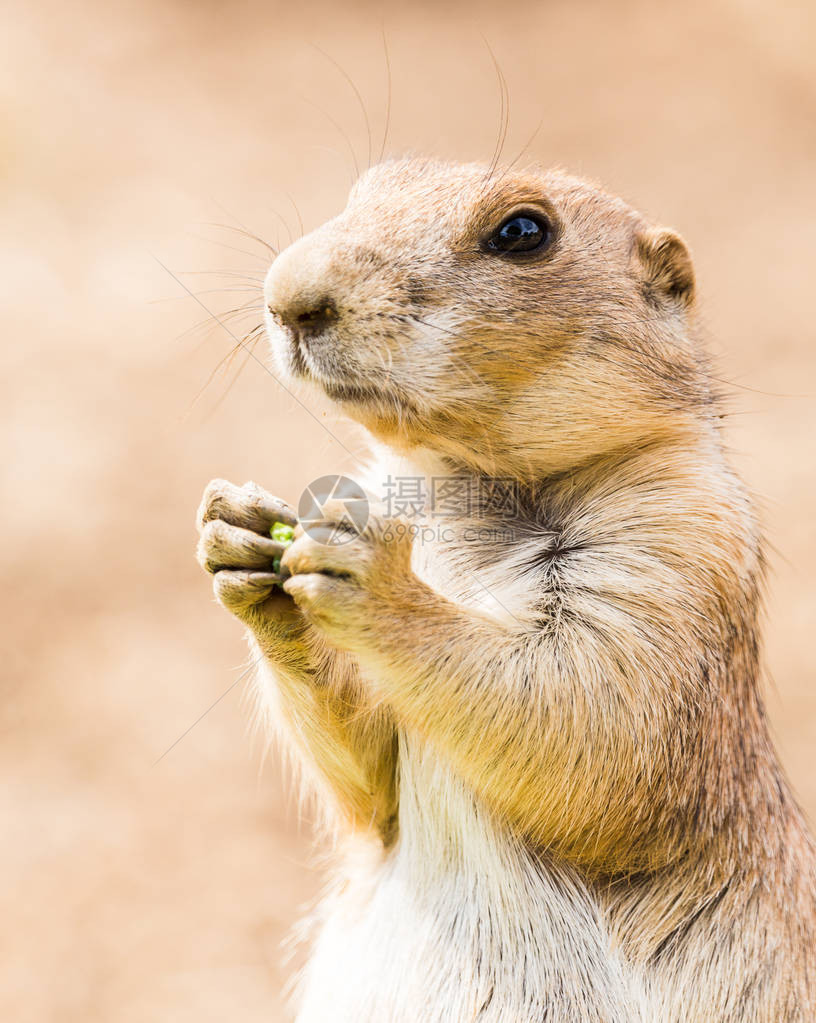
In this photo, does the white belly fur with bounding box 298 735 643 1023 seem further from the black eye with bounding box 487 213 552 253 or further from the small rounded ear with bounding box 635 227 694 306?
the small rounded ear with bounding box 635 227 694 306

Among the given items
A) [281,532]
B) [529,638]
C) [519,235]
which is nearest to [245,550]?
[281,532]

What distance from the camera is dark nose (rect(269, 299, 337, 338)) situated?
2490 mm

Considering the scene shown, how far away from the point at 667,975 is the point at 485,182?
6.54 feet

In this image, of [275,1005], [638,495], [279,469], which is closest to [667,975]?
[638,495]

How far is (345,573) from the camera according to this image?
2305 millimetres

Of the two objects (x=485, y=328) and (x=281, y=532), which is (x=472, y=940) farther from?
(x=485, y=328)

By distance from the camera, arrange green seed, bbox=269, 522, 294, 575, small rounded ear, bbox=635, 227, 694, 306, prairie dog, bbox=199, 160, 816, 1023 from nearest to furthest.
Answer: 1. prairie dog, bbox=199, 160, 816, 1023
2. green seed, bbox=269, 522, 294, 575
3. small rounded ear, bbox=635, 227, 694, 306

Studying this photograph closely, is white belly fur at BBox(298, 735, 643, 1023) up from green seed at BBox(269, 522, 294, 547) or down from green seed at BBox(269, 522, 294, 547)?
down

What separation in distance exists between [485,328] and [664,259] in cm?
76

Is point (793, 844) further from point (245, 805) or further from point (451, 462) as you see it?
point (245, 805)

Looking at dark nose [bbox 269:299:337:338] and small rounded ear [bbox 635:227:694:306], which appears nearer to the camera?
dark nose [bbox 269:299:337:338]

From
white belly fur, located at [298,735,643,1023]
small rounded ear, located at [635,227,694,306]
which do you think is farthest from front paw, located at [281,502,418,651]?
small rounded ear, located at [635,227,694,306]

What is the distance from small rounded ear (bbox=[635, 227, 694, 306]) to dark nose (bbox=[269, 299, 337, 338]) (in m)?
1.01

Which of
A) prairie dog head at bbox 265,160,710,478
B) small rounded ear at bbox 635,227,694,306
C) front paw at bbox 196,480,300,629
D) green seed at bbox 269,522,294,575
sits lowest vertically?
front paw at bbox 196,480,300,629
